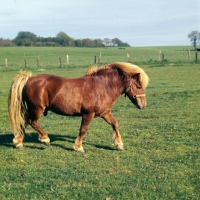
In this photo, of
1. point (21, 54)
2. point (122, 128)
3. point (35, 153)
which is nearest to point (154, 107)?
point (122, 128)

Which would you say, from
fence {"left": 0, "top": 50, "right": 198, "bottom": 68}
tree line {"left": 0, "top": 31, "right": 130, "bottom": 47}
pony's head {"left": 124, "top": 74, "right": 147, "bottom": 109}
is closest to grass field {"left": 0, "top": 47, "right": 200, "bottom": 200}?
pony's head {"left": 124, "top": 74, "right": 147, "bottom": 109}

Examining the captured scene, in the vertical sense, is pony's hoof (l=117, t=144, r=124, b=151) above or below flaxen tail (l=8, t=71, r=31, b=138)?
below

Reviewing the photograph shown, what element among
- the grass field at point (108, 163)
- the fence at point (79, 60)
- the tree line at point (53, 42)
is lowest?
the grass field at point (108, 163)

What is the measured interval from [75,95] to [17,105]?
1277 millimetres

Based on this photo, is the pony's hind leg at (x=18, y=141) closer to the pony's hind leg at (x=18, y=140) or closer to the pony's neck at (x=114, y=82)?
the pony's hind leg at (x=18, y=140)

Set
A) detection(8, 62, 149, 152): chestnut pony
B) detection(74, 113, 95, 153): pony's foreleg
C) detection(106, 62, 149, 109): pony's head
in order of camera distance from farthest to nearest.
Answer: detection(106, 62, 149, 109): pony's head → detection(8, 62, 149, 152): chestnut pony → detection(74, 113, 95, 153): pony's foreleg

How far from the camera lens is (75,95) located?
8.45m

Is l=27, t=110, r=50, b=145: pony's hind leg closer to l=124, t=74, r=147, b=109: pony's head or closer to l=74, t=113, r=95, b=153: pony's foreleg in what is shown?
l=74, t=113, r=95, b=153: pony's foreleg

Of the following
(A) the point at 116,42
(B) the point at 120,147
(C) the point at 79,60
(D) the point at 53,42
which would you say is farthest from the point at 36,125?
(A) the point at 116,42

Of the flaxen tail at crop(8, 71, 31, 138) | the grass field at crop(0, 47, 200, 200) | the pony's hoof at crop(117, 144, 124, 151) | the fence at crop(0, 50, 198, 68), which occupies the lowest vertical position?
the grass field at crop(0, 47, 200, 200)

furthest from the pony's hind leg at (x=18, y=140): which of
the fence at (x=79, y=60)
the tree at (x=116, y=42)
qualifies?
the tree at (x=116, y=42)

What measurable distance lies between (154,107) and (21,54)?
68.2 m

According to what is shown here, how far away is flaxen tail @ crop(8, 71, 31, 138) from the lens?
27.9ft

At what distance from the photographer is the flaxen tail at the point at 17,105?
27.9ft
